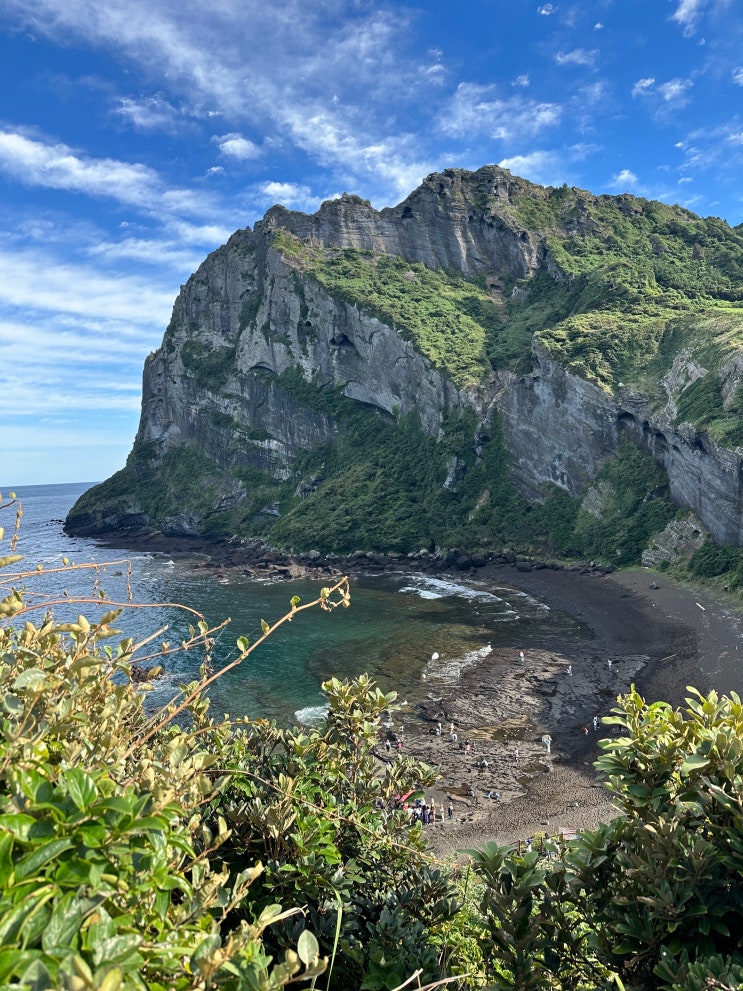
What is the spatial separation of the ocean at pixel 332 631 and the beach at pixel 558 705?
236 centimetres

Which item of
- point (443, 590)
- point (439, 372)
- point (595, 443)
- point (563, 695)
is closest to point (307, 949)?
point (563, 695)

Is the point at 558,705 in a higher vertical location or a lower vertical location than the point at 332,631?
lower

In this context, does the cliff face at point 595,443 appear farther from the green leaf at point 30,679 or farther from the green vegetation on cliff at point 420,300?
the green leaf at point 30,679

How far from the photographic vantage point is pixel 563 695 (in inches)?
1193

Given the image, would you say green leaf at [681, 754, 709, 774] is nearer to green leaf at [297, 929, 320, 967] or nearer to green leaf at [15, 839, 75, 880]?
green leaf at [297, 929, 320, 967]

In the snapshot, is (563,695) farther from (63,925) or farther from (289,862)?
(63,925)

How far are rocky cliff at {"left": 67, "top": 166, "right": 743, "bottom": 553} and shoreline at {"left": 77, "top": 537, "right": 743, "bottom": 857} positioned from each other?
358 inches

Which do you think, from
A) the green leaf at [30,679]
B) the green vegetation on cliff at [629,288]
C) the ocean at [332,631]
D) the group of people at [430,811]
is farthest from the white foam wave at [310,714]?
the green vegetation on cliff at [629,288]

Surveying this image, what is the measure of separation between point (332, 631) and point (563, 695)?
701 inches

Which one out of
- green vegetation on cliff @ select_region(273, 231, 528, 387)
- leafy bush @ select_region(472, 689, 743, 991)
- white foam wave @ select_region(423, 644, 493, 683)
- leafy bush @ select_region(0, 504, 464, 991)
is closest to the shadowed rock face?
green vegetation on cliff @ select_region(273, 231, 528, 387)

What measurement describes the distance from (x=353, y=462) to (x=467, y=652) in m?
51.4

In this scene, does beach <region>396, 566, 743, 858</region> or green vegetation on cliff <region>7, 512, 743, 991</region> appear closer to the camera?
green vegetation on cliff <region>7, 512, 743, 991</region>

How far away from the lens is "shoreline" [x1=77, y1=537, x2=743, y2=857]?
21.4 m

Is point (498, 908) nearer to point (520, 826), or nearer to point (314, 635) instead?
point (520, 826)
